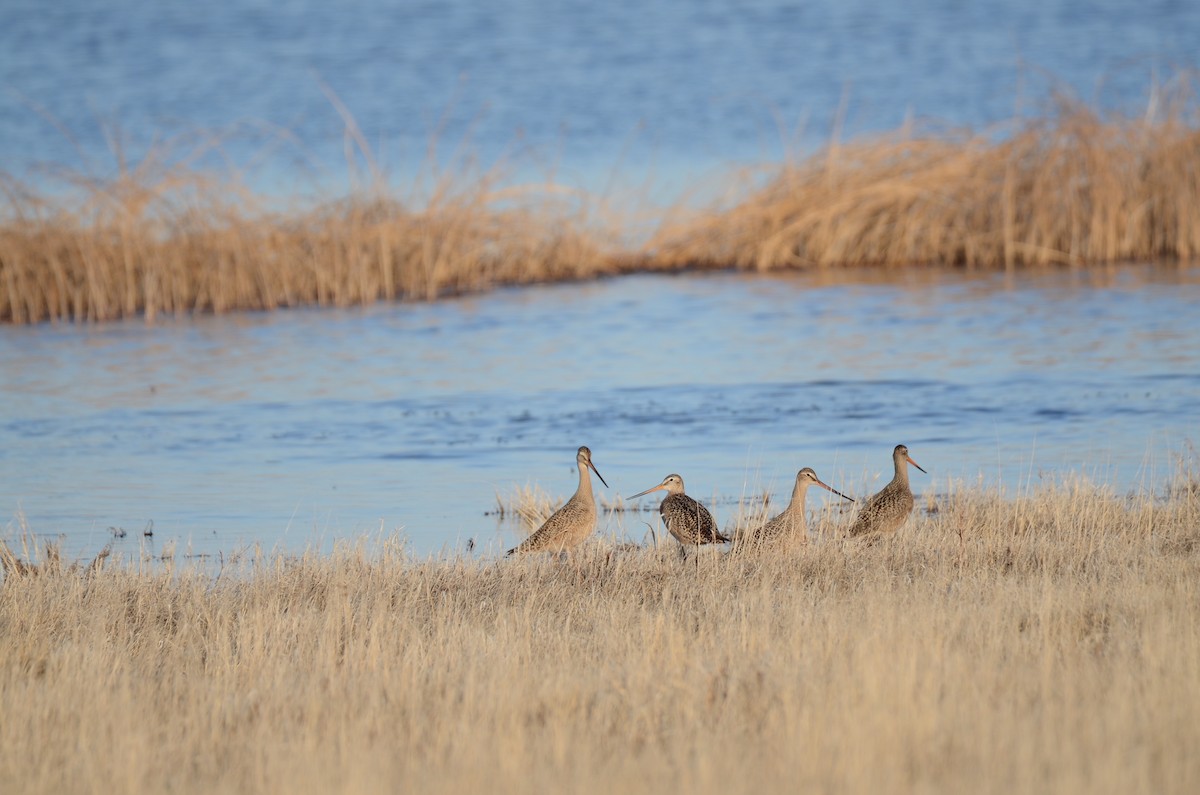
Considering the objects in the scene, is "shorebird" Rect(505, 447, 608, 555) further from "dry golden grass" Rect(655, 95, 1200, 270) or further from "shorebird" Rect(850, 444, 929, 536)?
"dry golden grass" Rect(655, 95, 1200, 270)

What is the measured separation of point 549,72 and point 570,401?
31.9 m

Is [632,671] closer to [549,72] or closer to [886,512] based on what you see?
[886,512]

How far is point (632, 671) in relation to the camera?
5926mm

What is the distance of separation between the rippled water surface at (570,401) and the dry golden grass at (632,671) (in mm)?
1765

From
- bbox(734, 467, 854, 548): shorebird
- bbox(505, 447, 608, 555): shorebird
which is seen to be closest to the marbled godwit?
bbox(734, 467, 854, 548): shorebird

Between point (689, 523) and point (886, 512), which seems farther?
point (886, 512)

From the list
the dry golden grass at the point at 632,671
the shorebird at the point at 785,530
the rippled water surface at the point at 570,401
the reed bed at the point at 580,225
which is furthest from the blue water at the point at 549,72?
the dry golden grass at the point at 632,671

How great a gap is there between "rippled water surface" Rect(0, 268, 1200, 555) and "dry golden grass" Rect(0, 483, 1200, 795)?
1.76 metres

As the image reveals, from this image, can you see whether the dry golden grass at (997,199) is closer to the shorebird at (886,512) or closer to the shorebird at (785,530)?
the shorebird at (886,512)

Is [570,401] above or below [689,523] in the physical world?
above

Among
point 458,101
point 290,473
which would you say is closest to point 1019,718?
point 290,473

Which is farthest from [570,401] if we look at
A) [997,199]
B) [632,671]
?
[997,199]

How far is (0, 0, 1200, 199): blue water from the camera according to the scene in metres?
34.2

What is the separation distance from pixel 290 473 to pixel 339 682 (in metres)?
6.09
